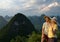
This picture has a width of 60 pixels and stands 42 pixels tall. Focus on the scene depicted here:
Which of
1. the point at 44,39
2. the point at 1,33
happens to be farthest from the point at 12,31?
the point at 44,39

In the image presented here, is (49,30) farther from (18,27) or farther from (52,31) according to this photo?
(18,27)

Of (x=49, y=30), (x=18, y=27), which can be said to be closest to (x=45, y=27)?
(x=49, y=30)

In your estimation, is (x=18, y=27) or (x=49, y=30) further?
(x=18, y=27)

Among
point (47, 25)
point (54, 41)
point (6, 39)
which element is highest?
point (47, 25)

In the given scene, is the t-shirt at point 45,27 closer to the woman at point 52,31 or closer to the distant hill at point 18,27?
the woman at point 52,31

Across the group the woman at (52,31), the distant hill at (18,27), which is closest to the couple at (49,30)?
the woman at (52,31)

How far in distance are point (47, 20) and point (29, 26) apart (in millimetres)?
51447

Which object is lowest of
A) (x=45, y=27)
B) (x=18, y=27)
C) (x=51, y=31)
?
(x=18, y=27)

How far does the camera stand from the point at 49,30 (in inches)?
271

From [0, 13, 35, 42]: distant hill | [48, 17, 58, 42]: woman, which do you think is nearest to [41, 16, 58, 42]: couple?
[48, 17, 58, 42]: woman

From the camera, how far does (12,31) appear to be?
55.0 meters

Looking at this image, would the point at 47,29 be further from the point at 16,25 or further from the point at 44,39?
the point at 16,25

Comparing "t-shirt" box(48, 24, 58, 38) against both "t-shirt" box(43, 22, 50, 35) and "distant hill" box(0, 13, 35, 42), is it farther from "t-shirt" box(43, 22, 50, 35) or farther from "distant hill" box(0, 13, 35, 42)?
"distant hill" box(0, 13, 35, 42)

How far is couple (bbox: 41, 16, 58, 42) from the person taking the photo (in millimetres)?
6777
